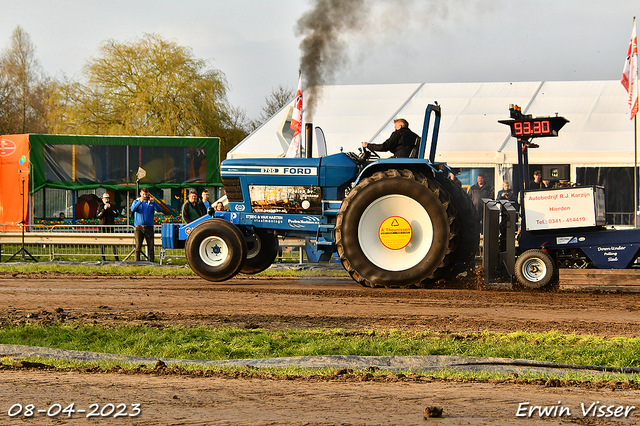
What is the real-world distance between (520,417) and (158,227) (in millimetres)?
14843

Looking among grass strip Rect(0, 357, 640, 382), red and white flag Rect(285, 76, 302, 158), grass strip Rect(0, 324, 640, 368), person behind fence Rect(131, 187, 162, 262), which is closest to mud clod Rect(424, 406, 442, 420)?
grass strip Rect(0, 357, 640, 382)

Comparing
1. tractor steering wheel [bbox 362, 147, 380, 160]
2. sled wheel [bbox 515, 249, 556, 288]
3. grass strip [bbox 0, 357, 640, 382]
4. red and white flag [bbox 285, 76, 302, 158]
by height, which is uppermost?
red and white flag [bbox 285, 76, 302, 158]

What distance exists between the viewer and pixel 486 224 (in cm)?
950

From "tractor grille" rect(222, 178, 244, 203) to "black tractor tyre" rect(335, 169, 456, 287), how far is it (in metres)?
1.74

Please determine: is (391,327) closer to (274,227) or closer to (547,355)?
(547,355)

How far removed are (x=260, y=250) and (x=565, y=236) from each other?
15.0 feet

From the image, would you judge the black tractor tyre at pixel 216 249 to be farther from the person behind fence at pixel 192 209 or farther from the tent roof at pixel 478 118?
the tent roof at pixel 478 118

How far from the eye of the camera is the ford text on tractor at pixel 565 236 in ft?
30.8

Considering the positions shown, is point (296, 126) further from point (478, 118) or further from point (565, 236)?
point (565, 236)

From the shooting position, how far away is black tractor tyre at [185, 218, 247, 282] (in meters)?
9.98

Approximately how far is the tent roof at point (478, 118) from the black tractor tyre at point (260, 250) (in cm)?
560

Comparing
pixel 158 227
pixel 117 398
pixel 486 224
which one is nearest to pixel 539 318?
pixel 486 224

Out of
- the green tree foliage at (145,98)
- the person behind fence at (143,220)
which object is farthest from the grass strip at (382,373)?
the green tree foliage at (145,98)

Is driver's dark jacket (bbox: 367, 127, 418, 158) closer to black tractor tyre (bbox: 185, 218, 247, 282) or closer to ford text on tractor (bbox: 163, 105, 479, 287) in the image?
ford text on tractor (bbox: 163, 105, 479, 287)
